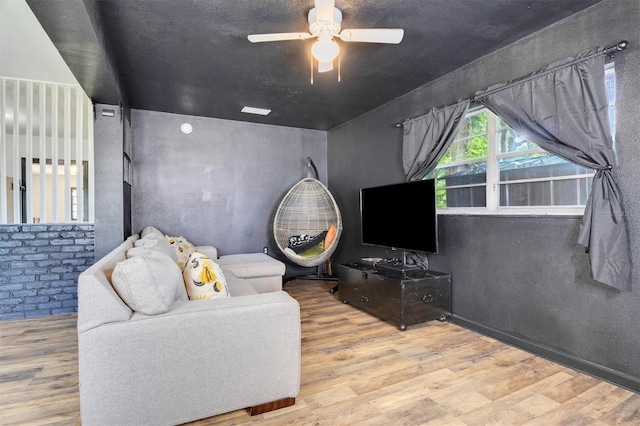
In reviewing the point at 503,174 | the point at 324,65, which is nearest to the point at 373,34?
the point at 324,65

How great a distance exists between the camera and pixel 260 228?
4.90 metres

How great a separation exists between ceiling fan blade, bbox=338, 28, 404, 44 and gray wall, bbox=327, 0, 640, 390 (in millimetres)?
1191

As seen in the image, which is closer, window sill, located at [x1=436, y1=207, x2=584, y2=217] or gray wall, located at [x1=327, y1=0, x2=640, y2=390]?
gray wall, located at [x1=327, y1=0, x2=640, y2=390]

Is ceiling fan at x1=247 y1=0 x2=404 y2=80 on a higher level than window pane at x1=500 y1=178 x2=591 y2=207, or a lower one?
higher

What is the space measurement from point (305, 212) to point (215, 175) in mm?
1373

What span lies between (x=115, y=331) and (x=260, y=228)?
3.49 metres

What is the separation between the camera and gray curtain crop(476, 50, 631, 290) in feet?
6.43

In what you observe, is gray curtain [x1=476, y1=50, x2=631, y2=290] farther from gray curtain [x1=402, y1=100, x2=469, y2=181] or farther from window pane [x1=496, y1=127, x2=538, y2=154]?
gray curtain [x1=402, y1=100, x2=469, y2=181]

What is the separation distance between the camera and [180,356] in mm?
1513

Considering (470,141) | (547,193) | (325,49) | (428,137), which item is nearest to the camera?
(325,49)

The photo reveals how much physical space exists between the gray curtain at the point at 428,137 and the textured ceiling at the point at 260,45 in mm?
377

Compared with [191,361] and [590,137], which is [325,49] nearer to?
[590,137]

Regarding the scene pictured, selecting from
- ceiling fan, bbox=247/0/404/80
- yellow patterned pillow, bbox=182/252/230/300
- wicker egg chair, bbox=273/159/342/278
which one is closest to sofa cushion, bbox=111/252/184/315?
yellow patterned pillow, bbox=182/252/230/300

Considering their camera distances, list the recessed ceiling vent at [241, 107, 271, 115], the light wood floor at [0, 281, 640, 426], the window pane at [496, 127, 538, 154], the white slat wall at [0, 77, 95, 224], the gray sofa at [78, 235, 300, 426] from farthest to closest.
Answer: the recessed ceiling vent at [241, 107, 271, 115] < the white slat wall at [0, 77, 95, 224] < the window pane at [496, 127, 538, 154] < the light wood floor at [0, 281, 640, 426] < the gray sofa at [78, 235, 300, 426]
